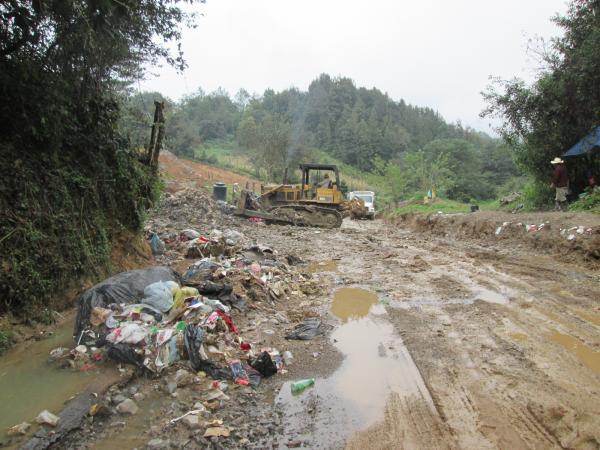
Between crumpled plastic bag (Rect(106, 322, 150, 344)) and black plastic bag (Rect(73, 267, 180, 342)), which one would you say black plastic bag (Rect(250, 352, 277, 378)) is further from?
black plastic bag (Rect(73, 267, 180, 342))

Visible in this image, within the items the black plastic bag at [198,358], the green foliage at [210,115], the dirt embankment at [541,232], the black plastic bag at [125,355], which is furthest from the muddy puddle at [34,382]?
the green foliage at [210,115]

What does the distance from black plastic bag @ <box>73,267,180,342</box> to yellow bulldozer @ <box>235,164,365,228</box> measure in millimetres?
11739

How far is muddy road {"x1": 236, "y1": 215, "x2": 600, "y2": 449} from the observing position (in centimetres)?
282

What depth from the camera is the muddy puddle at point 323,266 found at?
857cm

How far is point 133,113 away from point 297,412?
22.5ft

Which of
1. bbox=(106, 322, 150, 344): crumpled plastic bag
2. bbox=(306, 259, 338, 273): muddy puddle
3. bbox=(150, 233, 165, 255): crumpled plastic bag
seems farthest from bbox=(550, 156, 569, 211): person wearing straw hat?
bbox=(106, 322, 150, 344): crumpled plastic bag

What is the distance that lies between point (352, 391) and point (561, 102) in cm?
1382

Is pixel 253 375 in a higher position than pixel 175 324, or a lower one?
lower

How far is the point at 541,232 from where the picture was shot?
9781mm

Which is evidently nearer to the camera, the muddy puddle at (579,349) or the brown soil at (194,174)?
the muddy puddle at (579,349)

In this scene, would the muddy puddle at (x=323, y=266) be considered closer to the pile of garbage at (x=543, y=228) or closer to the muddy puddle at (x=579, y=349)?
the muddy puddle at (x=579, y=349)

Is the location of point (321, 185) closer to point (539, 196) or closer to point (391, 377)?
point (539, 196)

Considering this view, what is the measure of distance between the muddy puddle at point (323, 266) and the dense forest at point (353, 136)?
25.4m

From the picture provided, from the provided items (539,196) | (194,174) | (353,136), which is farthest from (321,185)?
(353,136)
